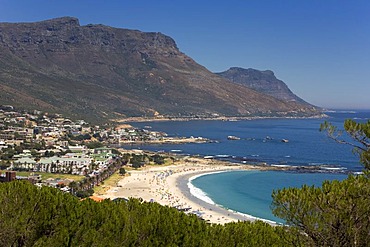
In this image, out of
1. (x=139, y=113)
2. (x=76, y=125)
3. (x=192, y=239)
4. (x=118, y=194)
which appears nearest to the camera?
(x=192, y=239)

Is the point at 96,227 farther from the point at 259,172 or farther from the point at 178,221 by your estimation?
the point at 259,172

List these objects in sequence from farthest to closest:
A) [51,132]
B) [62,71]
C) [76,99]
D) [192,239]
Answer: [62,71]
[76,99]
[51,132]
[192,239]

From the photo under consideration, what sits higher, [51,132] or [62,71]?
[62,71]

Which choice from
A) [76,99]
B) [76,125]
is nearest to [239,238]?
[76,125]

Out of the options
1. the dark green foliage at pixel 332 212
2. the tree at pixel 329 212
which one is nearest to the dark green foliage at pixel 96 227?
the tree at pixel 329 212

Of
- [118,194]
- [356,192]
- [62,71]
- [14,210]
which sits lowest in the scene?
[118,194]

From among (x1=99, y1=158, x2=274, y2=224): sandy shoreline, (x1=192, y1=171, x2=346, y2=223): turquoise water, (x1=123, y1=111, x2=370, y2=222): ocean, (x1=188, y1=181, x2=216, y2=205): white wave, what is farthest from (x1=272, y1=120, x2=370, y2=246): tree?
(x1=188, y1=181, x2=216, y2=205): white wave

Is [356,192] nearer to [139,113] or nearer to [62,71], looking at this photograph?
[139,113]

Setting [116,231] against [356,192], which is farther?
[116,231]
